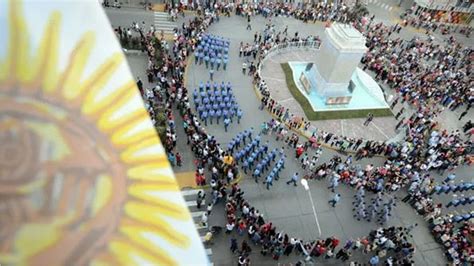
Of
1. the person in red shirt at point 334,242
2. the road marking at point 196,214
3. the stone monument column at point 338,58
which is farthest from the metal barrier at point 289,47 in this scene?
the person in red shirt at point 334,242

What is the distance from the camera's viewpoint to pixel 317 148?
1164 inches

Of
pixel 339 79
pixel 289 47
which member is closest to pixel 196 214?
pixel 339 79

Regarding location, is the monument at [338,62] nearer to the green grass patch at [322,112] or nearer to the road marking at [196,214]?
the green grass patch at [322,112]

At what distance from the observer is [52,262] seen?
504cm

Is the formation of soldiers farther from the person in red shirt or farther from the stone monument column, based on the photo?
the person in red shirt

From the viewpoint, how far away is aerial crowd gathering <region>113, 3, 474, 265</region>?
23047mm

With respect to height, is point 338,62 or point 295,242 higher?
point 338,62

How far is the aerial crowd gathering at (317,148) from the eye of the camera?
2305cm

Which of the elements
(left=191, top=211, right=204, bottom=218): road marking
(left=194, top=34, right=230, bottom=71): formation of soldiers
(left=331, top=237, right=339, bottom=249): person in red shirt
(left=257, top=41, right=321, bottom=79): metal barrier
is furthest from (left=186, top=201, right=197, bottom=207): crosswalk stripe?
(left=257, top=41, right=321, bottom=79): metal barrier

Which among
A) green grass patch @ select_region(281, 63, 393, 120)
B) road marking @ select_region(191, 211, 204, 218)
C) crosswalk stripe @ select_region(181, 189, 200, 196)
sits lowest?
green grass patch @ select_region(281, 63, 393, 120)

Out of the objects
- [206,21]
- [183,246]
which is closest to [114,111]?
[183,246]

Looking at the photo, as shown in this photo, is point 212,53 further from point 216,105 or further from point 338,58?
point 338,58

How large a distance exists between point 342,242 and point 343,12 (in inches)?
1305

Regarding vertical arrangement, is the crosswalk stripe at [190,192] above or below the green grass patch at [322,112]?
above
